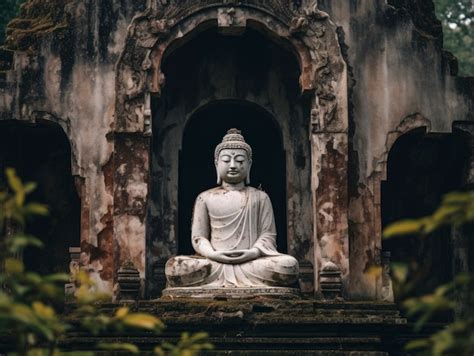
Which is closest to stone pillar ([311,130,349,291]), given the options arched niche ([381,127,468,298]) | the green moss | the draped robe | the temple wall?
the temple wall

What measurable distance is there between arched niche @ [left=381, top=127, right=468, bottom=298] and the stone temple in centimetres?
2

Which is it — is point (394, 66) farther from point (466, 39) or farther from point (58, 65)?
point (466, 39)

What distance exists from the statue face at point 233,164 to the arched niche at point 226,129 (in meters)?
0.92

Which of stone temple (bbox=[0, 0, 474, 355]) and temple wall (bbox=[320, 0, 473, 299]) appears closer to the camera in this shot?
stone temple (bbox=[0, 0, 474, 355])

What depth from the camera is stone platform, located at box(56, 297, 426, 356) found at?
49.2 feet

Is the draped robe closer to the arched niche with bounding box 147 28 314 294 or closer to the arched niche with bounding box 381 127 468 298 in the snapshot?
the arched niche with bounding box 147 28 314 294

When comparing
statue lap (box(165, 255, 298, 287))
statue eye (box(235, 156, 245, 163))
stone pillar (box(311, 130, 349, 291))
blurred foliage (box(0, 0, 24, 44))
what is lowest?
statue lap (box(165, 255, 298, 287))

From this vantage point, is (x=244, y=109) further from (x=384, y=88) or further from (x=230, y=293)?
(x=230, y=293)

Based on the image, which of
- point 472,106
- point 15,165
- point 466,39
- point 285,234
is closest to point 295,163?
point 285,234

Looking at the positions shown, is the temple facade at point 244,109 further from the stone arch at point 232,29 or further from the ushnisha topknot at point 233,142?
the ushnisha topknot at point 233,142

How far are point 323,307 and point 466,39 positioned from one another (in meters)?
16.0

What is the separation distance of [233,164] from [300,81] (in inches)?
52.8

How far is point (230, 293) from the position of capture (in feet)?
51.4

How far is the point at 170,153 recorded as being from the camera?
17.5 metres
